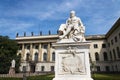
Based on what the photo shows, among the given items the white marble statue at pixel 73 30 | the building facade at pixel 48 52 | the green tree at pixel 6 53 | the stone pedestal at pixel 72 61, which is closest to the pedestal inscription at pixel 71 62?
the stone pedestal at pixel 72 61

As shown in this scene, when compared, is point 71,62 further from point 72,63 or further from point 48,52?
point 48,52

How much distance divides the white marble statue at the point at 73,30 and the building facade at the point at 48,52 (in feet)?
158

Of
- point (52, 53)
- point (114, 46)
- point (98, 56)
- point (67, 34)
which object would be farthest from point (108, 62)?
point (67, 34)

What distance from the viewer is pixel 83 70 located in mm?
6551

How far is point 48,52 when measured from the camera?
206 ft

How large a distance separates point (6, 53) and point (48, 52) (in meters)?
20.9

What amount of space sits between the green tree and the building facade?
1021cm

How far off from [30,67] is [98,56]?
98.2 feet

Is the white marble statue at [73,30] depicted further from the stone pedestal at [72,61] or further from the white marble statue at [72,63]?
the white marble statue at [72,63]

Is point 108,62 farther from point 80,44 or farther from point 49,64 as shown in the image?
point 80,44

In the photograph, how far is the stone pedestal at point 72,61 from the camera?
6.54 meters

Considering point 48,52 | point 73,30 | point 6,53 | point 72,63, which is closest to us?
point 72,63

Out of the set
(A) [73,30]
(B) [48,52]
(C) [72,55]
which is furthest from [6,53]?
(C) [72,55]

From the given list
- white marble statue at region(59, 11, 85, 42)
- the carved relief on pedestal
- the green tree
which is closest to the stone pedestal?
the carved relief on pedestal
